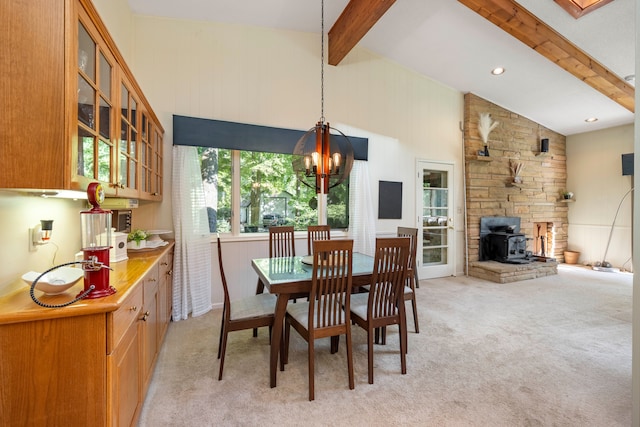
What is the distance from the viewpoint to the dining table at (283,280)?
6.73ft

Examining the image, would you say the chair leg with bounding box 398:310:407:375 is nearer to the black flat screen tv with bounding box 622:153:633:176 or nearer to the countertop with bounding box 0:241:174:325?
the countertop with bounding box 0:241:174:325

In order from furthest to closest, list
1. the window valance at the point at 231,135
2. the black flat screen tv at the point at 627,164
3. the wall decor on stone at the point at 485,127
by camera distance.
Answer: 1. the black flat screen tv at the point at 627,164
2. the wall decor on stone at the point at 485,127
3. the window valance at the point at 231,135

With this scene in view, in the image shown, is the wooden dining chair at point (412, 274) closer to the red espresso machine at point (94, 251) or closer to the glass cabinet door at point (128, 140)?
the red espresso machine at point (94, 251)

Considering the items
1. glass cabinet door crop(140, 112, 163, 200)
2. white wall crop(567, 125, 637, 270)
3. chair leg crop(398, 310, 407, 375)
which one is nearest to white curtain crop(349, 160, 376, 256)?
chair leg crop(398, 310, 407, 375)

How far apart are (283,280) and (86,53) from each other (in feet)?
5.53

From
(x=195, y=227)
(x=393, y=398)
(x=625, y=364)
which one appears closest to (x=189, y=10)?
(x=195, y=227)

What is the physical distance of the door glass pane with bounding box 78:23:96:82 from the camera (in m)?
1.33

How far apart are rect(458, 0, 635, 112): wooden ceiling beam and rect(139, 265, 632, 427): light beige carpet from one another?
3270mm

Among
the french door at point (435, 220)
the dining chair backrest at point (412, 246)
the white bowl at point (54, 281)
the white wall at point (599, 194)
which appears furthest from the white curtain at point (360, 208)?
the white wall at point (599, 194)

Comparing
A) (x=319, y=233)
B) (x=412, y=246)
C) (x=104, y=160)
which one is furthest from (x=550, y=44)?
(x=104, y=160)

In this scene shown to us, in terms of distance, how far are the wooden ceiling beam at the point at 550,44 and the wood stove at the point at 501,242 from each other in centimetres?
253

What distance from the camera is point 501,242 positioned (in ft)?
17.5

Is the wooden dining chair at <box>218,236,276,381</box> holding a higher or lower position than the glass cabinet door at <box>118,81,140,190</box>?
lower

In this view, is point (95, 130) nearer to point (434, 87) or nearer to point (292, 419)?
point (292, 419)
